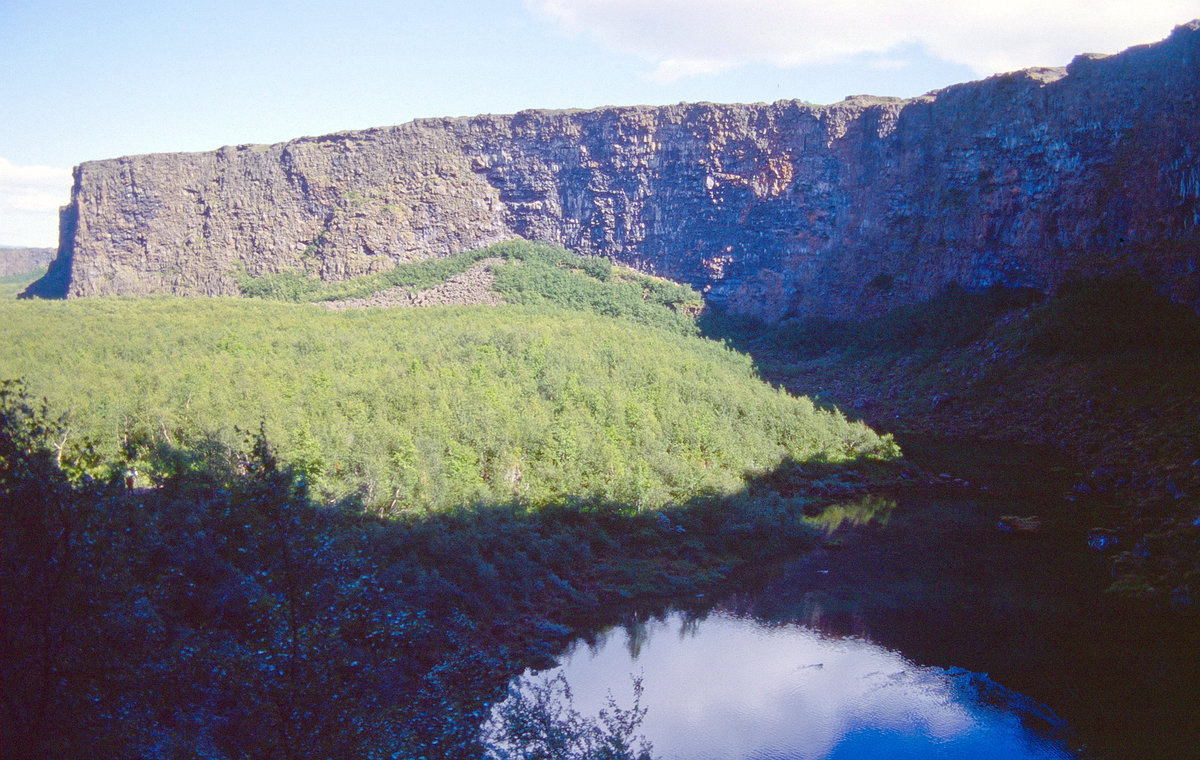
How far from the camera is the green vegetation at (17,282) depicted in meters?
75.1

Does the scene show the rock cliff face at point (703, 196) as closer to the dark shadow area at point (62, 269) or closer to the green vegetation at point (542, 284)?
the dark shadow area at point (62, 269)

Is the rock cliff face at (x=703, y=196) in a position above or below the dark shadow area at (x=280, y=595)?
above

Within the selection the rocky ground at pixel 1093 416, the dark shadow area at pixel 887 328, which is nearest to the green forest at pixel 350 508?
the rocky ground at pixel 1093 416

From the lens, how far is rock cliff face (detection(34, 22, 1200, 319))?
3972 cm

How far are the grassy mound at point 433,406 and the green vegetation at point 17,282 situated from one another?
47574mm

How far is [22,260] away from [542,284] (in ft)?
291

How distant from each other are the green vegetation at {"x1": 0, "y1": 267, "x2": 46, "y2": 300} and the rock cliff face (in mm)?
8572

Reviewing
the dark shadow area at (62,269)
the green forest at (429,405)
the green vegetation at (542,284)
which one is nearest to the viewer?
the green forest at (429,405)

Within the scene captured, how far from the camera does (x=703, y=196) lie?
57.9 meters

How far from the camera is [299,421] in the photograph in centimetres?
2156

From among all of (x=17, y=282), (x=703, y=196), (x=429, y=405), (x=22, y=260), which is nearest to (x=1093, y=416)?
(x=429, y=405)

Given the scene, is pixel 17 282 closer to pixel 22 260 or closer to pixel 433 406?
pixel 22 260

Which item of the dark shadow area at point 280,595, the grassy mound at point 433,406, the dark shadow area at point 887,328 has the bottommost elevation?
the dark shadow area at point 280,595

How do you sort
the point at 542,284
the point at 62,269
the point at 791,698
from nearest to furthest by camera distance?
the point at 791,698 < the point at 542,284 < the point at 62,269
